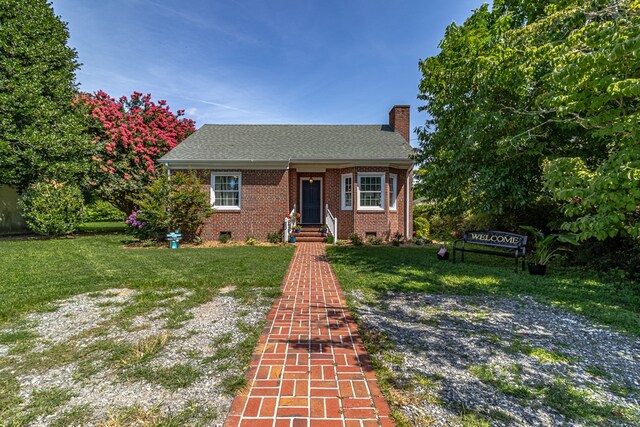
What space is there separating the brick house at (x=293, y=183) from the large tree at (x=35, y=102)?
4.90 m

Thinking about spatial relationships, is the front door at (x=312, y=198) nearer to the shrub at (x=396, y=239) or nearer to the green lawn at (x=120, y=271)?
the shrub at (x=396, y=239)

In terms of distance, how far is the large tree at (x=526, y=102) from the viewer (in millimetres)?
3941

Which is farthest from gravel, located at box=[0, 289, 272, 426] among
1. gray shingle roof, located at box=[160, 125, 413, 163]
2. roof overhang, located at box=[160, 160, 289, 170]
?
gray shingle roof, located at box=[160, 125, 413, 163]

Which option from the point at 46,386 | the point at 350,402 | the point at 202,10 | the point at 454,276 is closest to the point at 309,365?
A: the point at 350,402

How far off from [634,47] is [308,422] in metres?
5.07

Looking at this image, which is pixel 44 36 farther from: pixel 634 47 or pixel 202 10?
pixel 634 47

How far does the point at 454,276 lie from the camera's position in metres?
6.54

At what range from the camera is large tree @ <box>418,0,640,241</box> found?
3941mm

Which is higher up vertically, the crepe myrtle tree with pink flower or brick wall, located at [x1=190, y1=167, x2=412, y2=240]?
the crepe myrtle tree with pink flower

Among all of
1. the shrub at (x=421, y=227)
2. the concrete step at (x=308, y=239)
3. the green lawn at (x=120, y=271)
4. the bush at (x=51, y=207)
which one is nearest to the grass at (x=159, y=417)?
the green lawn at (x=120, y=271)

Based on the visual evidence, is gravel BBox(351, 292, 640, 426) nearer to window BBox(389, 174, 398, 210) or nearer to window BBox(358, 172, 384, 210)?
window BBox(358, 172, 384, 210)

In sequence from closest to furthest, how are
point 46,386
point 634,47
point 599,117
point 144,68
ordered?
1. point 46,386
2. point 634,47
3. point 599,117
4. point 144,68

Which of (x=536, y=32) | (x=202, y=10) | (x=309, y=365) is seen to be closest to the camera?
(x=309, y=365)

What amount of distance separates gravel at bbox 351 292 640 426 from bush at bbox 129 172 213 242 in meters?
8.86
